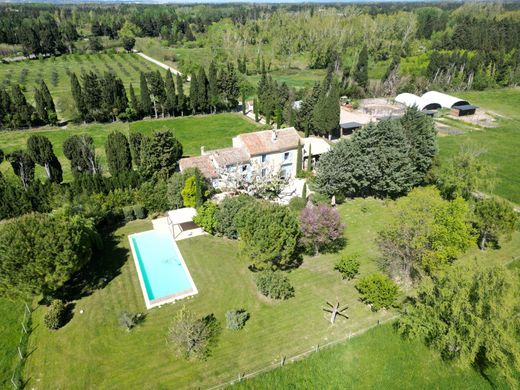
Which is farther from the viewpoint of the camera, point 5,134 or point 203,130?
point 203,130

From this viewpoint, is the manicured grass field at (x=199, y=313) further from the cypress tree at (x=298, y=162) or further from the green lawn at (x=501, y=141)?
the green lawn at (x=501, y=141)

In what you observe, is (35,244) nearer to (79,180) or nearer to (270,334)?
(79,180)

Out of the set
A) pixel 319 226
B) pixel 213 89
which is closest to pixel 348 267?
pixel 319 226

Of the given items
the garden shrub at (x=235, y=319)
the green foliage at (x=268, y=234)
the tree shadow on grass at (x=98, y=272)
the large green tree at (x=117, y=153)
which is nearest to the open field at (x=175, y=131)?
the large green tree at (x=117, y=153)

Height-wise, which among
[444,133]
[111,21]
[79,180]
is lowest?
[444,133]

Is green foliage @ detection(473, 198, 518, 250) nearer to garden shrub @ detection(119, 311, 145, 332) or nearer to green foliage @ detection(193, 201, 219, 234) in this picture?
green foliage @ detection(193, 201, 219, 234)

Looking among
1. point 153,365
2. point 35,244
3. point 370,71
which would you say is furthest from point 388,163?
point 370,71

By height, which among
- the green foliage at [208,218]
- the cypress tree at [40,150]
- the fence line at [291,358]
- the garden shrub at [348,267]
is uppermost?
the cypress tree at [40,150]
